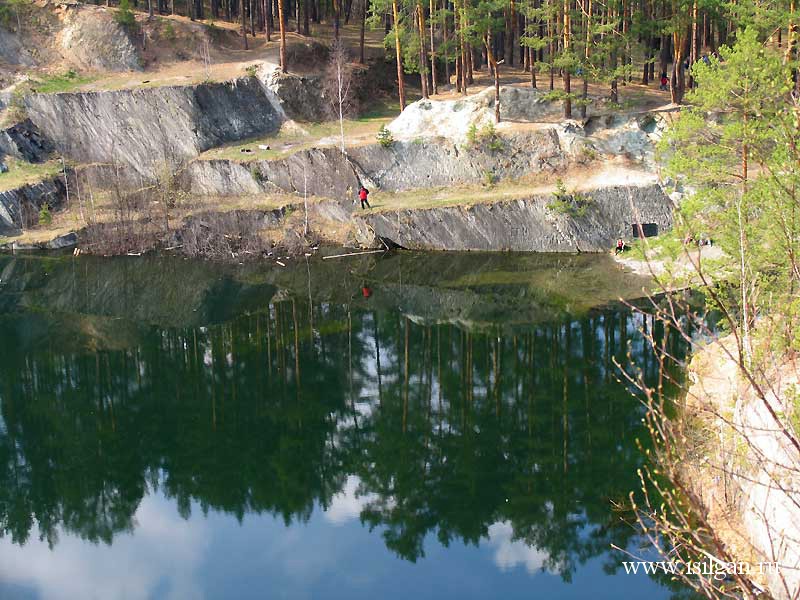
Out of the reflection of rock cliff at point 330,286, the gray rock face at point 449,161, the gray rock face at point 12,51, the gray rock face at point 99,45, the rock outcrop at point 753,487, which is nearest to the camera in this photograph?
the rock outcrop at point 753,487

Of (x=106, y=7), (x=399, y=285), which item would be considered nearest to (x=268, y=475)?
(x=399, y=285)

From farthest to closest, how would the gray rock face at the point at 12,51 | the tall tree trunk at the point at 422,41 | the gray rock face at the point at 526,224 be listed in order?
the gray rock face at the point at 12,51 < the tall tree trunk at the point at 422,41 < the gray rock face at the point at 526,224

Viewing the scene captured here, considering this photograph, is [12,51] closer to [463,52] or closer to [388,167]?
[388,167]

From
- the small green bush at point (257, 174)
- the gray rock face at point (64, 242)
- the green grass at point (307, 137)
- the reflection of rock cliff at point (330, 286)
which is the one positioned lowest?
the reflection of rock cliff at point (330, 286)

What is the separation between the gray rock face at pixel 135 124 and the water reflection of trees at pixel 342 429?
18.6 metres

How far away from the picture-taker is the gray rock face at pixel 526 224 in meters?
40.2

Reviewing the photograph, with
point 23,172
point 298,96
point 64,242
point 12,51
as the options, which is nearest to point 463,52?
point 298,96

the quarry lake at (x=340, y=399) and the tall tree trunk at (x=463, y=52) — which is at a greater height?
the tall tree trunk at (x=463, y=52)

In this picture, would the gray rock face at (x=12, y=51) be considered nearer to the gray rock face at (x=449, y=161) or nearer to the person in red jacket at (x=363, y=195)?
the gray rock face at (x=449, y=161)

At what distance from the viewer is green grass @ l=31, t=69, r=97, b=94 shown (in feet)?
165

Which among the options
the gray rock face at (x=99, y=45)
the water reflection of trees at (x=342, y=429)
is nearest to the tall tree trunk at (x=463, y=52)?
the water reflection of trees at (x=342, y=429)

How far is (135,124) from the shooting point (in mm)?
49344

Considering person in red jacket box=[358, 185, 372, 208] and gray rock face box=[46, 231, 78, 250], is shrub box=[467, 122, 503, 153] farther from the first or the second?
gray rock face box=[46, 231, 78, 250]

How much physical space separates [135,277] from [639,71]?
31.3m
